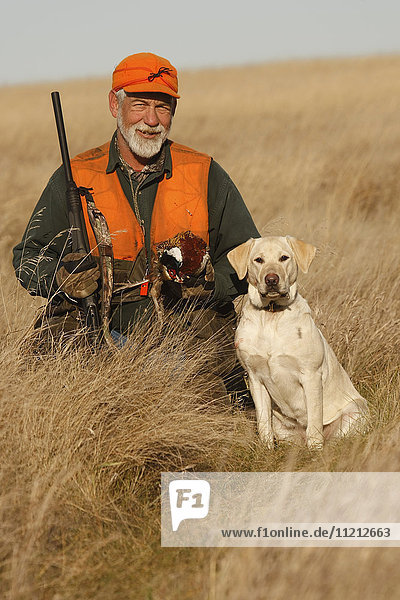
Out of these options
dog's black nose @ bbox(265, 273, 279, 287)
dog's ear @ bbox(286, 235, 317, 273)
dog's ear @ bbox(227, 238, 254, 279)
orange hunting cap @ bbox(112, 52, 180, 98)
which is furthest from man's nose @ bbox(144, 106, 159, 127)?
dog's black nose @ bbox(265, 273, 279, 287)

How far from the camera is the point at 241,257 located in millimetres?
3840

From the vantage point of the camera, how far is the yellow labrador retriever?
372cm

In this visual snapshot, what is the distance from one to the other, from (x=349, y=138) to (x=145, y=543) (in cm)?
1017

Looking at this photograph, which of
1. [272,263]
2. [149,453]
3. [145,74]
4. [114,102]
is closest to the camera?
[149,453]

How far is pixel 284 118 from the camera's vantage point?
14805 millimetres

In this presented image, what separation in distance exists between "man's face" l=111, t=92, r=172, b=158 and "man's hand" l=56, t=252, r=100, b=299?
88cm

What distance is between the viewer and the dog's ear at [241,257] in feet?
12.6

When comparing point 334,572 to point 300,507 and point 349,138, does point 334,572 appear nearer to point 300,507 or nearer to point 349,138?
point 300,507

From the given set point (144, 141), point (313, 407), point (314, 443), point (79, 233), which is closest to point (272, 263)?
point (313, 407)

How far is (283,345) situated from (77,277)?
1.29 metres

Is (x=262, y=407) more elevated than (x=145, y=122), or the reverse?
(x=145, y=122)

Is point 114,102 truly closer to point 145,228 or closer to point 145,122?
point 145,122

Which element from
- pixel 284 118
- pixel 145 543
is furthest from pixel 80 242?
pixel 284 118

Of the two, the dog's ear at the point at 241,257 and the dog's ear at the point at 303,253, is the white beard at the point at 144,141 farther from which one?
the dog's ear at the point at 303,253
